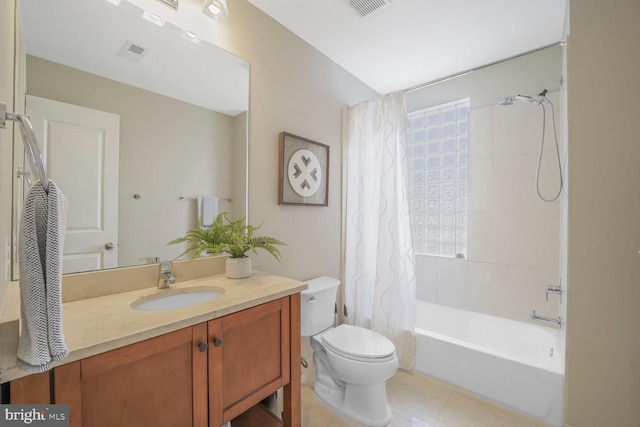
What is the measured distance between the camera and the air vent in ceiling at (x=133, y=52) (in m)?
1.22

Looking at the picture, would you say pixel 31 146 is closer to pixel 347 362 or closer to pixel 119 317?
pixel 119 317

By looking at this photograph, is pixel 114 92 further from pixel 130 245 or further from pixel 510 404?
pixel 510 404

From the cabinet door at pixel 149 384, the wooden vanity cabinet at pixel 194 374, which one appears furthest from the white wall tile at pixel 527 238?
the cabinet door at pixel 149 384

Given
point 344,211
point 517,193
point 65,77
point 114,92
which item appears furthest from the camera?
point 344,211

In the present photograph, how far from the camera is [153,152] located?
1.31 meters

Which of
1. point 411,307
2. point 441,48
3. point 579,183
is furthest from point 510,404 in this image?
point 441,48

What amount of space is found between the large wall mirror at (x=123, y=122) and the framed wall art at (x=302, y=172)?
0.36 metres

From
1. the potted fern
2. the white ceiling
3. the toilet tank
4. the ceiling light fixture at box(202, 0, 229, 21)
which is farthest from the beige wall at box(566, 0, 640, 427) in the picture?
the ceiling light fixture at box(202, 0, 229, 21)

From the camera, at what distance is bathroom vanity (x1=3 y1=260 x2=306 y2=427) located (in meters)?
0.72

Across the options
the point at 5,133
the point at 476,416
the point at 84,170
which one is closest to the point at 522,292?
the point at 476,416

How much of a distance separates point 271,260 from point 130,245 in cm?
79

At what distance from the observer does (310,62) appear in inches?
81.0

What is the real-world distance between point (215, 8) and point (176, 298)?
1.43 meters

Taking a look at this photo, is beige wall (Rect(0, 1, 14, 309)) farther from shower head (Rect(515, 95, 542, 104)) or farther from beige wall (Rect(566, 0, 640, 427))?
shower head (Rect(515, 95, 542, 104))
